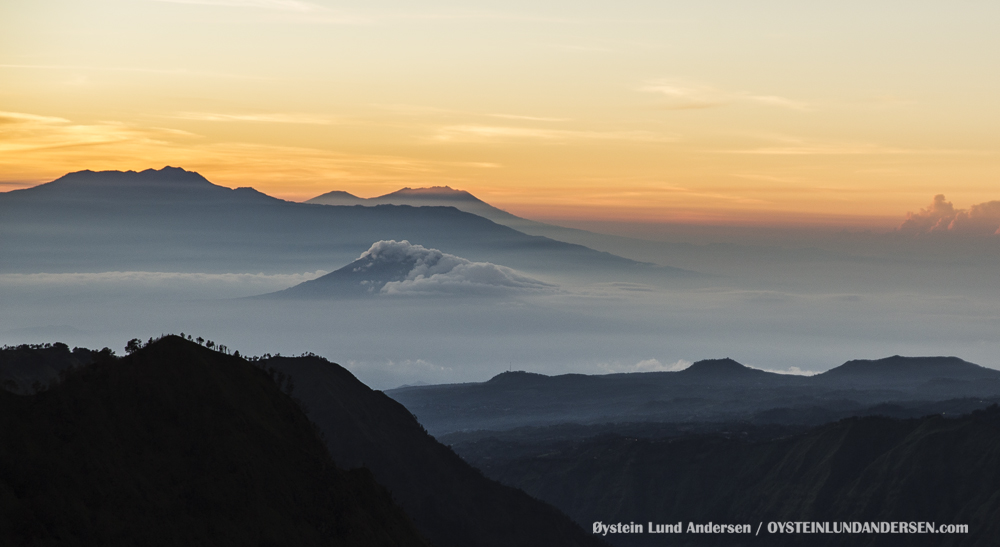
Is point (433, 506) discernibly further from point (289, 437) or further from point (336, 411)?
point (289, 437)

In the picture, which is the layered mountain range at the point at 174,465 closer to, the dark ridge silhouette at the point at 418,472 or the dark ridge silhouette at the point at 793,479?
the dark ridge silhouette at the point at 418,472

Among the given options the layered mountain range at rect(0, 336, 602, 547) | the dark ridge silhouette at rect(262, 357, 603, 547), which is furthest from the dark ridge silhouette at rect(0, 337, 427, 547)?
the dark ridge silhouette at rect(262, 357, 603, 547)

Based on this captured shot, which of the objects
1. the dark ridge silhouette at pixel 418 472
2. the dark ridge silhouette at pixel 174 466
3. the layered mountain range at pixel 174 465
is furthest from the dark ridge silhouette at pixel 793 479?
the dark ridge silhouette at pixel 174 466

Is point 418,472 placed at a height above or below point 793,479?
above

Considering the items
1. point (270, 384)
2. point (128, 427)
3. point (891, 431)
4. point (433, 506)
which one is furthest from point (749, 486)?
point (128, 427)

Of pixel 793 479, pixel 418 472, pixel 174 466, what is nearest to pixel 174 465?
pixel 174 466

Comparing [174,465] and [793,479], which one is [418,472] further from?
[793,479]
